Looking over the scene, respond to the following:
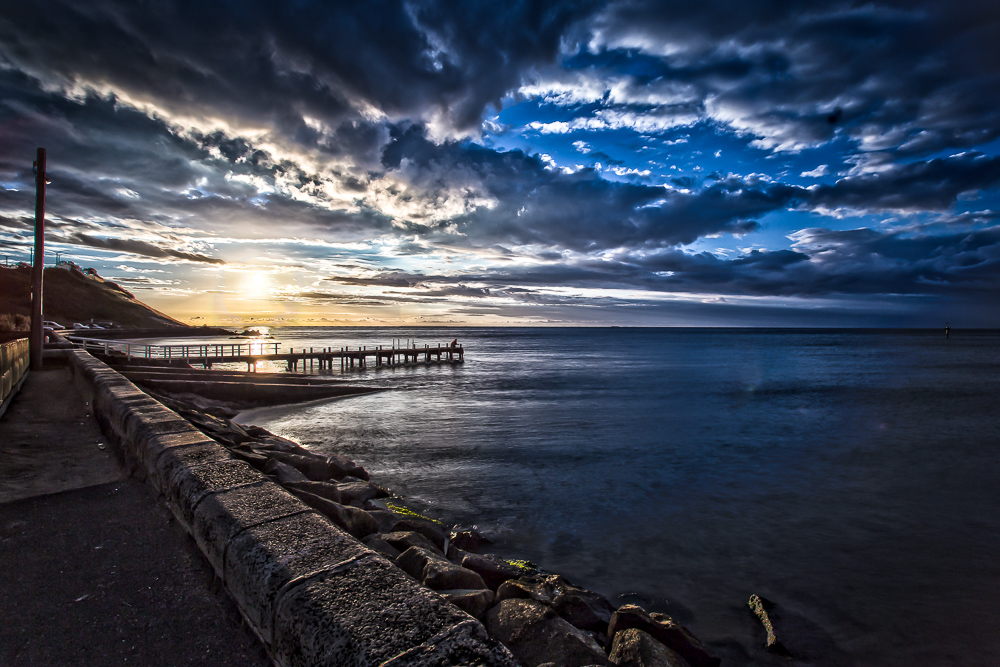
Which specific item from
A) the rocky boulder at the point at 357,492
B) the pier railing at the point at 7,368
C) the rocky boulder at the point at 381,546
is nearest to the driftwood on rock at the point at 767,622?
the rocky boulder at the point at 381,546

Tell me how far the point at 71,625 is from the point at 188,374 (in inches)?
738

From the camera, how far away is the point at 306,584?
2.00 metres

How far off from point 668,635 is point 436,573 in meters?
2.15

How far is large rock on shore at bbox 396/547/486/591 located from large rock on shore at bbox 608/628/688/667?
1.19 meters

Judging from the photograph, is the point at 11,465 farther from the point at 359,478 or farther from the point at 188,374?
the point at 188,374

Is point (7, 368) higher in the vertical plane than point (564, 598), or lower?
higher

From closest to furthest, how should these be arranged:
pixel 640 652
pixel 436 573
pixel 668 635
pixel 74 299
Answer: pixel 640 652 < pixel 436 573 < pixel 668 635 < pixel 74 299

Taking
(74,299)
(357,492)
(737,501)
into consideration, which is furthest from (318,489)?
(74,299)

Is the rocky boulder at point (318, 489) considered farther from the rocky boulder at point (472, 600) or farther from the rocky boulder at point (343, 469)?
the rocky boulder at point (472, 600)

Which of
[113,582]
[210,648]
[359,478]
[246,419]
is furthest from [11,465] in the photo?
[246,419]

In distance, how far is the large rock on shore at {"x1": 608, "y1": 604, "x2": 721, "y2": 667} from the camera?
13.5 feet

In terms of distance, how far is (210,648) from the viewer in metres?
2.14

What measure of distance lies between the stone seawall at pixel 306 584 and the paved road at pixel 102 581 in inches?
5.1

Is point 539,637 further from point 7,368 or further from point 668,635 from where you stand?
point 7,368
